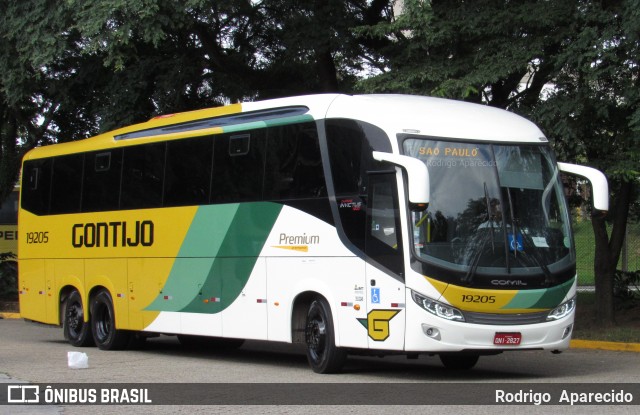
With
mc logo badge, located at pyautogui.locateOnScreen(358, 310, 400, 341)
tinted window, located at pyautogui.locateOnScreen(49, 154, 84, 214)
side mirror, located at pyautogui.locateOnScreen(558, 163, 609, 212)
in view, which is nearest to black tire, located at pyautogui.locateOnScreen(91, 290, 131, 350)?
tinted window, located at pyautogui.locateOnScreen(49, 154, 84, 214)

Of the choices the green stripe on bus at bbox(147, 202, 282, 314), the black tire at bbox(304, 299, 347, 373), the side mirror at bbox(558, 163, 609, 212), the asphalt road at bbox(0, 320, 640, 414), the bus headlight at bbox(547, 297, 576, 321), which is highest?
the side mirror at bbox(558, 163, 609, 212)

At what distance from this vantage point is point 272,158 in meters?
15.1

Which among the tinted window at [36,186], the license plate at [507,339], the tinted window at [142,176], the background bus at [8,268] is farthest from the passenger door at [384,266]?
the background bus at [8,268]

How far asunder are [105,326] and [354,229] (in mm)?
7296

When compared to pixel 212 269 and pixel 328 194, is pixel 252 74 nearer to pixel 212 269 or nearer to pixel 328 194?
pixel 212 269

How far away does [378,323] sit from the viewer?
1311 cm

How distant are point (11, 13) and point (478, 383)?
1292 cm

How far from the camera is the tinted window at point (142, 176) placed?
57.9ft

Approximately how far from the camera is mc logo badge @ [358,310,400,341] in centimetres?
1300

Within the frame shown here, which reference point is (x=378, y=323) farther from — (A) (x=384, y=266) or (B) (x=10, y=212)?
(B) (x=10, y=212)

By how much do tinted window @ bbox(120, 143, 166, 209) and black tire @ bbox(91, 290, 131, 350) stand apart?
6.00 ft

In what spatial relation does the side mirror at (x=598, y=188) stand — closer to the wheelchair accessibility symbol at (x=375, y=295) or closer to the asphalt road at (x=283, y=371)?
the asphalt road at (x=283, y=371)

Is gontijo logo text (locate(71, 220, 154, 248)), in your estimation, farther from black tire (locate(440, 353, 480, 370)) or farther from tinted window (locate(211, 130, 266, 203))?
black tire (locate(440, 353, 480, 370))

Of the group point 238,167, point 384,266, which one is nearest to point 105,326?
point 238,167
